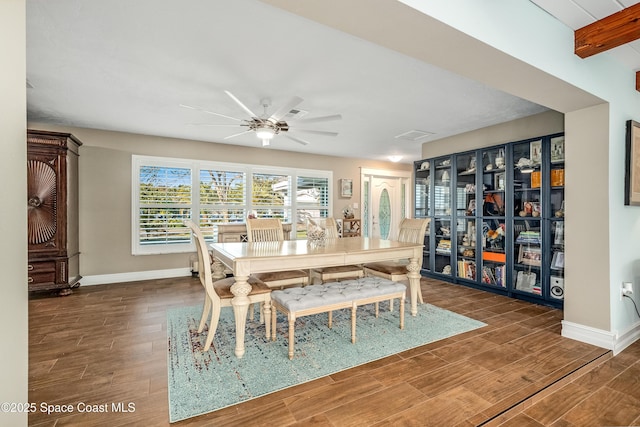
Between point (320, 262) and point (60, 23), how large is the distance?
2592 mm

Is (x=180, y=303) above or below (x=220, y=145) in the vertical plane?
below

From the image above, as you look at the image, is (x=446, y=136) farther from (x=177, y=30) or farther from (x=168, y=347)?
(x=168, y=347)

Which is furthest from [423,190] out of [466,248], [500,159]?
[500,159]

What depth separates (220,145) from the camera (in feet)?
18.0

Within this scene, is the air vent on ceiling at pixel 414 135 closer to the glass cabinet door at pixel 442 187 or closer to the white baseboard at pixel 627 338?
the glass cabinet door at pixel 442 187

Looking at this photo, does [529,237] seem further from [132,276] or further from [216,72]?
[132,276]

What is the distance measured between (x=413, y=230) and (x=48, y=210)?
4775mm

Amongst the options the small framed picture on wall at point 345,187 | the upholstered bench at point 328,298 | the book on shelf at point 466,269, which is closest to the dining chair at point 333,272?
the upholstered bench at point 328,298

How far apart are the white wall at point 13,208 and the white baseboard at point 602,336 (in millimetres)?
3677

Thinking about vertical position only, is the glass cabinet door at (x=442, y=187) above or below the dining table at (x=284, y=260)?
above

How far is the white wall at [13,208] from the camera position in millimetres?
803

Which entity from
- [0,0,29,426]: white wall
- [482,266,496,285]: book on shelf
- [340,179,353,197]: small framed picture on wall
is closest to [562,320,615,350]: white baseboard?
[482,266,496,285]: book on shelf

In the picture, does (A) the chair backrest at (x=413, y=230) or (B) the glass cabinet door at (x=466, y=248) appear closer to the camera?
(A) the chair backrest at (x=413, y=230)

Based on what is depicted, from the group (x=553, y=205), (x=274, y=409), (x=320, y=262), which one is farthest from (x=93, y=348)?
(x=553, y=205)
